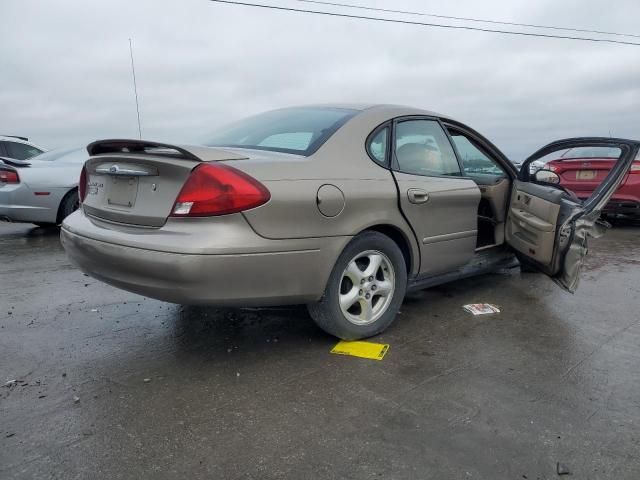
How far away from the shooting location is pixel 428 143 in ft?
12.6

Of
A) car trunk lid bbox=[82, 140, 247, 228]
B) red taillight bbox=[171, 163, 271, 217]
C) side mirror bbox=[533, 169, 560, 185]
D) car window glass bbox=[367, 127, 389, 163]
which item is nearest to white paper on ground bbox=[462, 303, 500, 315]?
side mirror bbox=[533, 169, 560, 185]

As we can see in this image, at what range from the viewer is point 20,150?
30.5ft

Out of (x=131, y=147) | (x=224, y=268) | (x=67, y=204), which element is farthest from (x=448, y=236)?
(x=67, y=204)

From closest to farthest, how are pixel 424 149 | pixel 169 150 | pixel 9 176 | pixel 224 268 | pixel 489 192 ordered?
pixel 224 268 → pixel 169 150 → pixel 424 149 → pixel 489 192 → pixel 9 176

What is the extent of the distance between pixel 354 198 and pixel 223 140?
1.07 m

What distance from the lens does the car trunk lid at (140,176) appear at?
2.66 metres

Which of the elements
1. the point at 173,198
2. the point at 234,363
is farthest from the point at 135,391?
the point at 173,198

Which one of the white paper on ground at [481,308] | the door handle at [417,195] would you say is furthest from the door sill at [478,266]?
the door handle at [417,195]

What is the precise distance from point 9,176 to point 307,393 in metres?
6.32

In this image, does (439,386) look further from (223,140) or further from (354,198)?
(223,140)

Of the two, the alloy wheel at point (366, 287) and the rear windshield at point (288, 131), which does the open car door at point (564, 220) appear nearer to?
the alloy wheel at point (366, 287)

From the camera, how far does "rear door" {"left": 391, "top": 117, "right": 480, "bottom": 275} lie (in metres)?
3.48

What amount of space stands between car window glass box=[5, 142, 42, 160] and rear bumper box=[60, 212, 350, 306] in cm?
763

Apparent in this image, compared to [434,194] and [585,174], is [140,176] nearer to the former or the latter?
[434,194]
